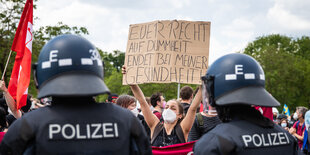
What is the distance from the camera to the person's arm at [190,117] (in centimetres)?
505

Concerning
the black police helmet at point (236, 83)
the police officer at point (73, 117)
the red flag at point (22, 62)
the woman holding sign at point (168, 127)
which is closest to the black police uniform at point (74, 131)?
the police officer at point (73, 117)

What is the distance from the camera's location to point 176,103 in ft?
18.9

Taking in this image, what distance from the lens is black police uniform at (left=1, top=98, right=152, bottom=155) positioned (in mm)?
2203

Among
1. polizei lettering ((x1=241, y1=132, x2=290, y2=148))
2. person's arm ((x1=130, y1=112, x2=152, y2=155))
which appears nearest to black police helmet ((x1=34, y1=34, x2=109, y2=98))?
person's arm ((x1=130, y1=112, x2=152, y2=155))

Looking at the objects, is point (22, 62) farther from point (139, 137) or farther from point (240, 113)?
point (240, 113)

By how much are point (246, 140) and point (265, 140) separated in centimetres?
17

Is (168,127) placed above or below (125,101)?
below

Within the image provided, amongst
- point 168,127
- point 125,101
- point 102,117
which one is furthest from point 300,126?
point 102,117

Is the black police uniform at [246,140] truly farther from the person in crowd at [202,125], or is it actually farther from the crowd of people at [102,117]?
the person in crowd at [202,125]

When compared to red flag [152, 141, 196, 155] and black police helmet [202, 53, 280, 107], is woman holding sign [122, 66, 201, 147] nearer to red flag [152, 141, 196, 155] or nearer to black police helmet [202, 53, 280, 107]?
red flag [152, 141, 196, 155]

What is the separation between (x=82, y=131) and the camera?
89.9 inches

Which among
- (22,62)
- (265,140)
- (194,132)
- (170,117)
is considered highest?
(22,62)

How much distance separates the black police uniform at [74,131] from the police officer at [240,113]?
0.54m

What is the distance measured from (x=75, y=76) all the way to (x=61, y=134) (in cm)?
37
